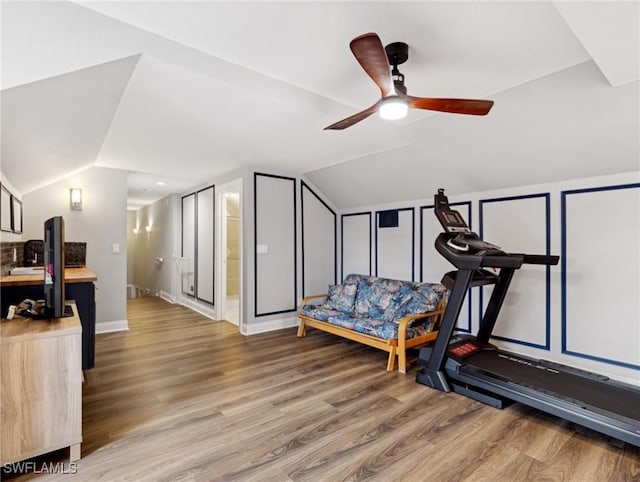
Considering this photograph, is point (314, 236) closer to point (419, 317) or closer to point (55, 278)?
point (419, 317)

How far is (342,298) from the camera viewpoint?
4617 millimetres

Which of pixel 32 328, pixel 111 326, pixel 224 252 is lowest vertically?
pixel 111 326

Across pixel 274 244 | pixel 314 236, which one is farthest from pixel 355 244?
pixel 274 244

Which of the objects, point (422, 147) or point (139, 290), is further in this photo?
point (139, 290)

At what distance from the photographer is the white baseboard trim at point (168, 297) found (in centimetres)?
678

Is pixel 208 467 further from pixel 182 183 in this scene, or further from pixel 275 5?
pixel 182 183

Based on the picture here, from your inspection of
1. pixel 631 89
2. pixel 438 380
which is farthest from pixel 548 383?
pixel 631 89

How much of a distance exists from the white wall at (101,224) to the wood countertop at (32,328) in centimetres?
269

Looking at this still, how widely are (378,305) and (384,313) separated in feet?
0.49

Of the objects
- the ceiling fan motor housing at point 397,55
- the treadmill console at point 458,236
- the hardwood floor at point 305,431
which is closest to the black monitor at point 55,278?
the hardwood floor at point 305,431

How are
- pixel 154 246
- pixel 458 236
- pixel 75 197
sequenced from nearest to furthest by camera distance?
pixel 458 236 < pixel 75 197 < pixel 154 246

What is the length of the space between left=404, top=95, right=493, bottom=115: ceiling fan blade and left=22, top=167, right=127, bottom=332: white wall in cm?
426

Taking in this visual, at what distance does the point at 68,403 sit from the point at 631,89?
401 cm

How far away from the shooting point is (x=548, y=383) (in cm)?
249
